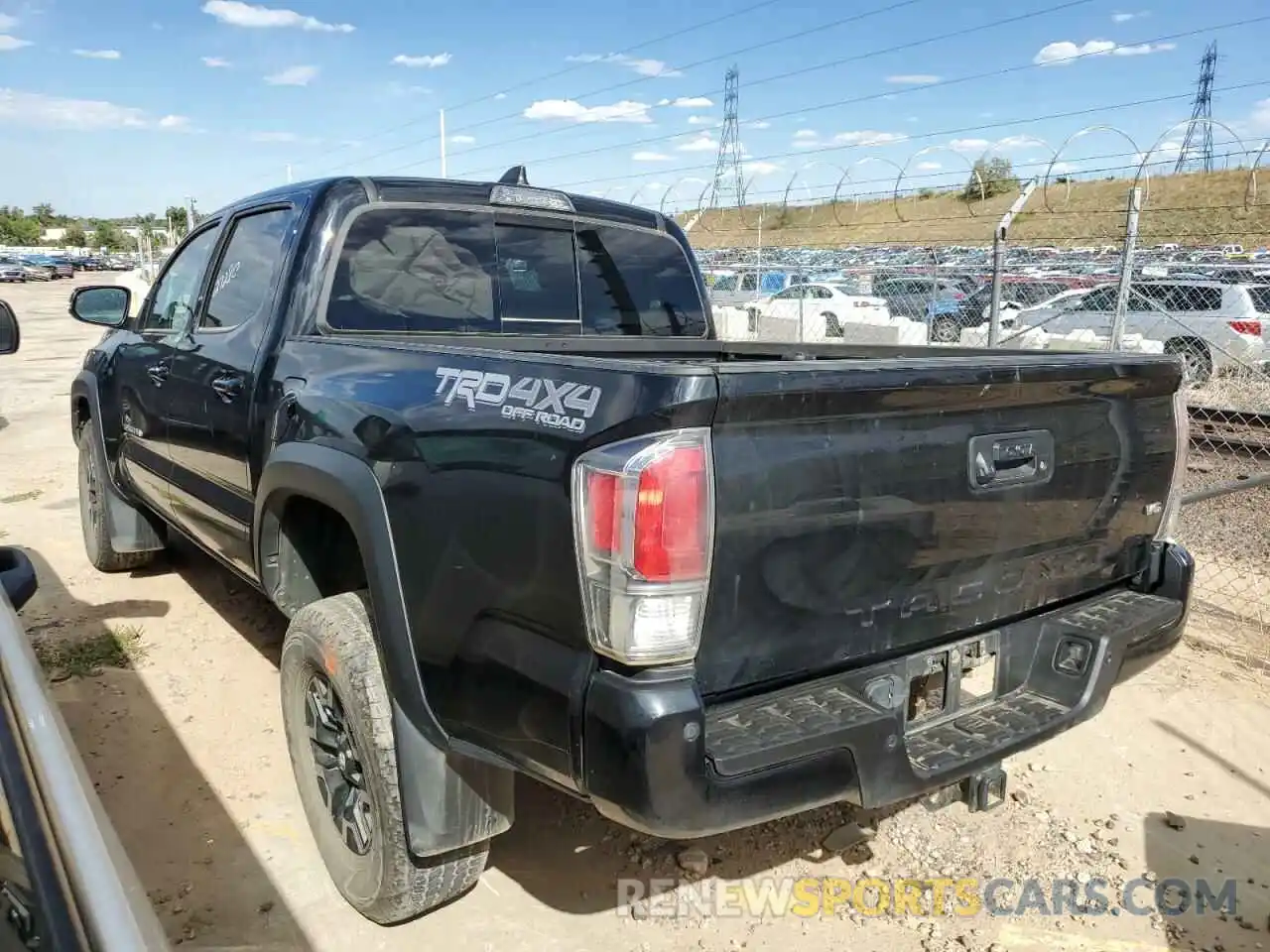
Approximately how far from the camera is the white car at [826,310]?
48.9ft

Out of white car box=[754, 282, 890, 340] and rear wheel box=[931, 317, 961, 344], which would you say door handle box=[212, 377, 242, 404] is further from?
rear wheel box=[931, 317, 961, 344]

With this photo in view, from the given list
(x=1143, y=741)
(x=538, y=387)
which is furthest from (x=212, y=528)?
(x=1143, y=741)

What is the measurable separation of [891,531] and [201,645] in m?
3.71

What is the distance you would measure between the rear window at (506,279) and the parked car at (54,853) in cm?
203

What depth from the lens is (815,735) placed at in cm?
194

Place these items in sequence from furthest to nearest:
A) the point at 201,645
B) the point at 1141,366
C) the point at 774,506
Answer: the point at 201,645 < the point at 1141,366 < the point at 774,506

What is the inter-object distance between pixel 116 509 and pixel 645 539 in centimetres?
439

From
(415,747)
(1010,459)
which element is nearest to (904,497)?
(1010,459)

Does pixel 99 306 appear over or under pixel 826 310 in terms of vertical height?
over

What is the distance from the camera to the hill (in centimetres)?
3080

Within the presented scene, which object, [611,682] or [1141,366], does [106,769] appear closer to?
[611,682]

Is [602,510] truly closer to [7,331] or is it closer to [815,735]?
[815,735]

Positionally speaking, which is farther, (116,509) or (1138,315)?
(1138,315)

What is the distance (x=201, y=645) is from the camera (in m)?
4.58
